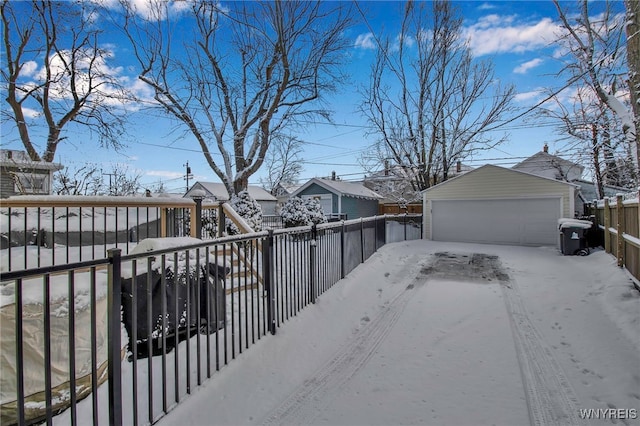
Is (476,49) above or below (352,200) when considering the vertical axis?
above

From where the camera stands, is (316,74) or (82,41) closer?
(82,41)

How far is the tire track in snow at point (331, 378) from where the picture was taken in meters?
2.25

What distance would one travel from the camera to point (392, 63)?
18.3 metres

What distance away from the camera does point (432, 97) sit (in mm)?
18375

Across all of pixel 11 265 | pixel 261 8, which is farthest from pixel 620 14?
pixel 11 265

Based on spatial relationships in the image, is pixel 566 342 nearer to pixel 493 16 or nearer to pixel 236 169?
pixel 493 16

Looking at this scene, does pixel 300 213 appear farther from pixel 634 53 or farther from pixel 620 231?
pixel 634 53

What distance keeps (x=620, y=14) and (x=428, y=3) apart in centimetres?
1121

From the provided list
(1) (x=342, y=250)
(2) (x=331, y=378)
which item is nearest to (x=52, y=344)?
(2) (x=331, y=378)

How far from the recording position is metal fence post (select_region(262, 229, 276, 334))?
3383 mm

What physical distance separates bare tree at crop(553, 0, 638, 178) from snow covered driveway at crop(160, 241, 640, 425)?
642 centimetres

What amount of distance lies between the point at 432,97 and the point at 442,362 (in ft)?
59.3

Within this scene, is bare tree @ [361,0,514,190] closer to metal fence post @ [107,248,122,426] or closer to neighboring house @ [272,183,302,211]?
neighboring house @ [272,183,302,211]

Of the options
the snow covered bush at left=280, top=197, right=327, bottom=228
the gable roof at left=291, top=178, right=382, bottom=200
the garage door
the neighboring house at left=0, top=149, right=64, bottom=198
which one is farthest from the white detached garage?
the neighboring house at left=0, top=149, right=64, bottom=198
